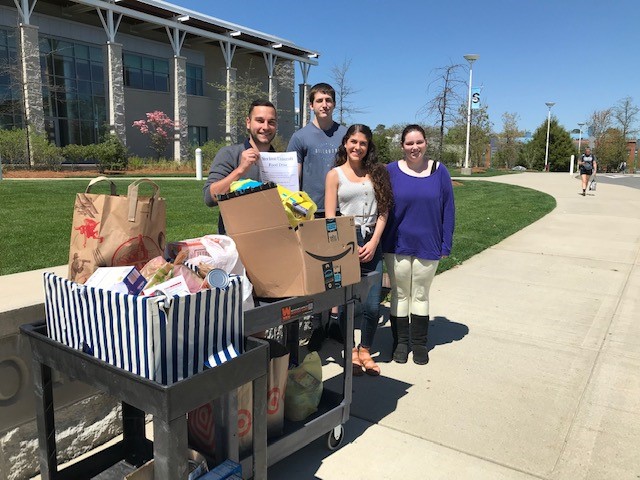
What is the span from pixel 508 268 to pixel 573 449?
16.0ft

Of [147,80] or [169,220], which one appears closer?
[169,220]

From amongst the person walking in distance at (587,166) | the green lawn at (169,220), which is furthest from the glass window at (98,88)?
the person walking in distance at (587,166)

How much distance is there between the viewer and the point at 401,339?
4.40 meters

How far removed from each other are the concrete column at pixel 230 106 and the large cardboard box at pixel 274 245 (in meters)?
32.9

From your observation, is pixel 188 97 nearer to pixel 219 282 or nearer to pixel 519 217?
pixel 519 217

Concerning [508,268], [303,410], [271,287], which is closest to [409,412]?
[303,410]

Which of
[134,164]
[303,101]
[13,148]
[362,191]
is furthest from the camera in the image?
[303,101]

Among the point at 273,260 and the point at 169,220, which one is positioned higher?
the point at 273,260

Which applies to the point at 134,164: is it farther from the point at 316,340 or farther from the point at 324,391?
the point at 324,391

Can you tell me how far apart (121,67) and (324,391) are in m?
29.9

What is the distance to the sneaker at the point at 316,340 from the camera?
449 cm

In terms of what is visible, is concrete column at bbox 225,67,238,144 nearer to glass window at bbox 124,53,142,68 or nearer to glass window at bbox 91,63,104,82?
glass window at bbox 124,53,142,68

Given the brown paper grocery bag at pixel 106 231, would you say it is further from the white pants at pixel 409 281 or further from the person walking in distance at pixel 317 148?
the white pants at pixel 409 281

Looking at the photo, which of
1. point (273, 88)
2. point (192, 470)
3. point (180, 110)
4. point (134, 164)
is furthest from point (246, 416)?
point (273, 88)
